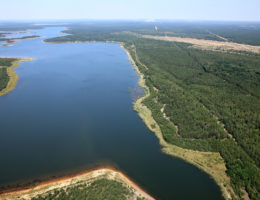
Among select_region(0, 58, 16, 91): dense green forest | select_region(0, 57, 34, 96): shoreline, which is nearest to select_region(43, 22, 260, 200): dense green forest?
select_region(0, 57, 34, 96): shoreline

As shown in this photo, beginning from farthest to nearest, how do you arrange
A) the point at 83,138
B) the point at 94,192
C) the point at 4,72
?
the point at 4,72
the point at 83,138
the point at 94,192

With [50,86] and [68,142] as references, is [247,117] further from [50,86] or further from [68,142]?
[50,86]

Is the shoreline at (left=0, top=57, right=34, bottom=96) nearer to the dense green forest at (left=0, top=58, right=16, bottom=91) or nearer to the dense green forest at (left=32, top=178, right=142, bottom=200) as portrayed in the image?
the dense green forest at (left=0, top=58, right=16, bottom=91)

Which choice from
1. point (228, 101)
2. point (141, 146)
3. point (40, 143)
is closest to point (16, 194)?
point (40, 143)

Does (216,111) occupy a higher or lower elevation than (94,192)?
higher

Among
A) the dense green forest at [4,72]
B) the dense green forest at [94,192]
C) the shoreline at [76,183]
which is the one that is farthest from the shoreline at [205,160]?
the dense green forest at [4,72]

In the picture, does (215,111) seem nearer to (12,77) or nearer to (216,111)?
(216,111)

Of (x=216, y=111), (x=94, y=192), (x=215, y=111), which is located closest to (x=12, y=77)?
(x=94, y=192)
